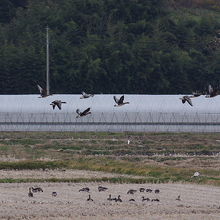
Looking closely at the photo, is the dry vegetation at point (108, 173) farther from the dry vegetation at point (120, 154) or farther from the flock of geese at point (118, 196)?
the flock of geese at point (118, 196)

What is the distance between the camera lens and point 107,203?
32.7 m

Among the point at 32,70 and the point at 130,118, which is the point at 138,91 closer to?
the point at 32,70

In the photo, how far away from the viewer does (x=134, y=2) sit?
104 metres

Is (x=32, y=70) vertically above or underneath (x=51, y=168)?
above

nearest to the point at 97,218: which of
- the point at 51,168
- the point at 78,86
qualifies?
the point at 51,168

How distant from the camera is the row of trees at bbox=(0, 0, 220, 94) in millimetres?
94500

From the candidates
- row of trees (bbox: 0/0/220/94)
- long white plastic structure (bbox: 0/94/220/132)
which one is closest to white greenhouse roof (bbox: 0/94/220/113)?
long white plastic structure (bbox: 0/94/220/132)

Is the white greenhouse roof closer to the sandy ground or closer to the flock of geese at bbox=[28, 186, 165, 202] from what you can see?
the sandy ground

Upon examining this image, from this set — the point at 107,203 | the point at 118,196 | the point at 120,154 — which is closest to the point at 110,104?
the point at 120,154

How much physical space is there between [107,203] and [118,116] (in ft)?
127

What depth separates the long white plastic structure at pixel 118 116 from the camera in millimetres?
70500

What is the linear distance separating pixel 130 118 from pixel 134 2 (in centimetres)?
3495

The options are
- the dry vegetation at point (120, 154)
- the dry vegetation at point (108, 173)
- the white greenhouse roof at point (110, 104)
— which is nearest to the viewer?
the dry vegetation at point (108, 173)

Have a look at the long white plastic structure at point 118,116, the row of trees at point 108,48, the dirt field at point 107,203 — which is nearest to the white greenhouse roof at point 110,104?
the long white plastic structure at point 118,116
